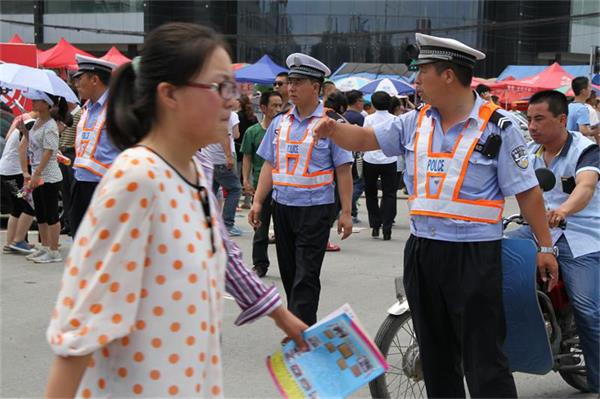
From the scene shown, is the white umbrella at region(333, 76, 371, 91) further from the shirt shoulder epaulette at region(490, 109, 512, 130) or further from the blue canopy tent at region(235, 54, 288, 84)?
the shirt shoulder epaulette at region(490, 109, 512, 130)

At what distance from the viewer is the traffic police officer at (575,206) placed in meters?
4.71

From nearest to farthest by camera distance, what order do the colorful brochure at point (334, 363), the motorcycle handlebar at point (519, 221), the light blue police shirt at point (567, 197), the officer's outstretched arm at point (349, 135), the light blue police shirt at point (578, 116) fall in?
1. the colorful brochure at point (334, 363)
2. the officer's outstretched arm at point (349, 135)
3. the motorcycle handlebar at point (519, 221)
4. the light blue police shirt at point (567, 197)
5. the light blue police shirt at point (578, 116)

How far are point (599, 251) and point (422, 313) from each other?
1.42 meters

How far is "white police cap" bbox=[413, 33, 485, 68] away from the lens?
3912 mm

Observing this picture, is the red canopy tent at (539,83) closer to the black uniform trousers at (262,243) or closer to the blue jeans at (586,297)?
the black uniform trousers at (262,243)

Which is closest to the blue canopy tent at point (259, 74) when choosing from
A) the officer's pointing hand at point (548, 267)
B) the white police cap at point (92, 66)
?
the white police cap at point (92, 66)

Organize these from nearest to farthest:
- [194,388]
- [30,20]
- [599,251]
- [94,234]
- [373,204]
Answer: [94,234] → [194,388] → [599,251] → [373,204] → [30,20]

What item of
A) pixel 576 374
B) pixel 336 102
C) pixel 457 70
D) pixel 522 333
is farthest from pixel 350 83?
pixel 457 70

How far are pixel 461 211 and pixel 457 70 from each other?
659mm

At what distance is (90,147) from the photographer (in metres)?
6.44

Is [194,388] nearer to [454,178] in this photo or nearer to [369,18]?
[454,178]

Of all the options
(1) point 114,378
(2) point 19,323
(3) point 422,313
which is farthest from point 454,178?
(2) point 19,323

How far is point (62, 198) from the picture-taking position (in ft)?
36.3

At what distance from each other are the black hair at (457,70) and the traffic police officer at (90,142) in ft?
10.3
